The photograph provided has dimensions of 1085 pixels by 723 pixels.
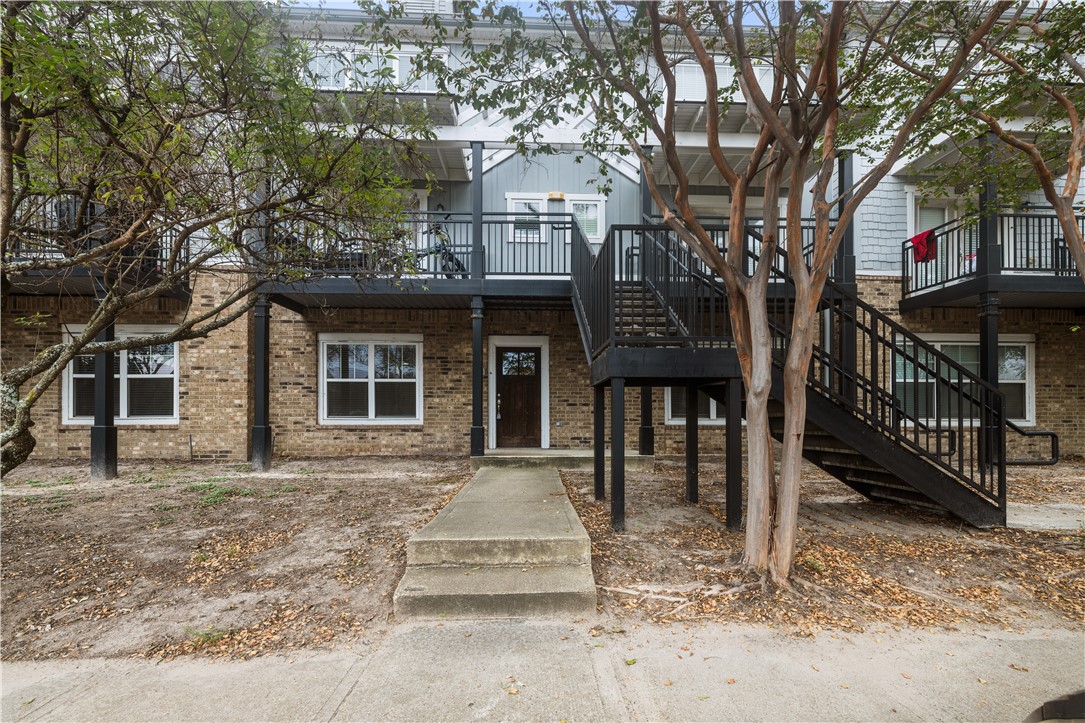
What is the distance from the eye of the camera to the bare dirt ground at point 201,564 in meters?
3.44

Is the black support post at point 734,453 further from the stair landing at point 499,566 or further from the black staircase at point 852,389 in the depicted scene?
the stair landing at point 499,566

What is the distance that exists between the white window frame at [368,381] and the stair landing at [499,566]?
5727 millimetres

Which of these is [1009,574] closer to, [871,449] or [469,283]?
[871,449]

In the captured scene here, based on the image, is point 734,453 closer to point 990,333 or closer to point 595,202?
point 990,333

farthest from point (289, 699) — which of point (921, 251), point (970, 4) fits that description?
point (921, 251)

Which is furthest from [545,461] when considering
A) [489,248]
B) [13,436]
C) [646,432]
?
[13,436]

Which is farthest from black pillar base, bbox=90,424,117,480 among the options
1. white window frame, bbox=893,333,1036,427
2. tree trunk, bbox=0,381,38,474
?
white window frame, bbox=893,333,1036,427

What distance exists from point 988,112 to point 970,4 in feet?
4.64

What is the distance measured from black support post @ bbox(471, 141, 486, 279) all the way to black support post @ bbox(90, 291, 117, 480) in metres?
5.96

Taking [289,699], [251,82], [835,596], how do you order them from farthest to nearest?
1. [251,82]
2. [835,596]
3. [289,699]

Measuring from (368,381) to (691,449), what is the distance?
670cm

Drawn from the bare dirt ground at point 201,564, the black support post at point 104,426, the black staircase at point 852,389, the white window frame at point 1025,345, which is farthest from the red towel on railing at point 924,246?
the black support post at point 104,426

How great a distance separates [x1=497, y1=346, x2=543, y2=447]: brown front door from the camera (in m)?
10.8

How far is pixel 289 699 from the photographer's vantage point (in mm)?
2734
